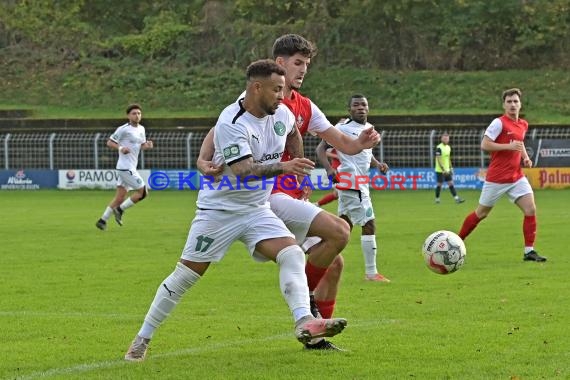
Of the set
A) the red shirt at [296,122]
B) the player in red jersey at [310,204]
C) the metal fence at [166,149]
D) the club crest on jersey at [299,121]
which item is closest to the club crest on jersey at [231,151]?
the player in red jersey at [310,204]

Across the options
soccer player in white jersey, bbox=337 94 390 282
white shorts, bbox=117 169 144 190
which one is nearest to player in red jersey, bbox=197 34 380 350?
soccer player in white jersey, bbox=337 94 390 282

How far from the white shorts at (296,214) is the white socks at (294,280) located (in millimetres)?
485

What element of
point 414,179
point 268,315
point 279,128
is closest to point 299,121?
point 279,128

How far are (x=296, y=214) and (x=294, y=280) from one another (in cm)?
75

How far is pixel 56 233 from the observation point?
65.9 ft

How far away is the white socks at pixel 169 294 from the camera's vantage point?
7.59m

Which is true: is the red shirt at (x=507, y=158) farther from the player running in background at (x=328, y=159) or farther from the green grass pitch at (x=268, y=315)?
the player running in background at (x=328, y=159)

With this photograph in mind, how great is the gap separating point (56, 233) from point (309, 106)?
40.3 ft

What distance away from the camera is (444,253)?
33.6ft

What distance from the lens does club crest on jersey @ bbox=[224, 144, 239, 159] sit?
7.33m

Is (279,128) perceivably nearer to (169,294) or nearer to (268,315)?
(169,294)

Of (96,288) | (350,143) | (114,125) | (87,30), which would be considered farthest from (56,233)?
(87,30)

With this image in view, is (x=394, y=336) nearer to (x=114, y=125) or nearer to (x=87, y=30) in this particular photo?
(x=114, y=125)

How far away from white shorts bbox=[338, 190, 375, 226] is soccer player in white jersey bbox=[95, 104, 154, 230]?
833 cm
